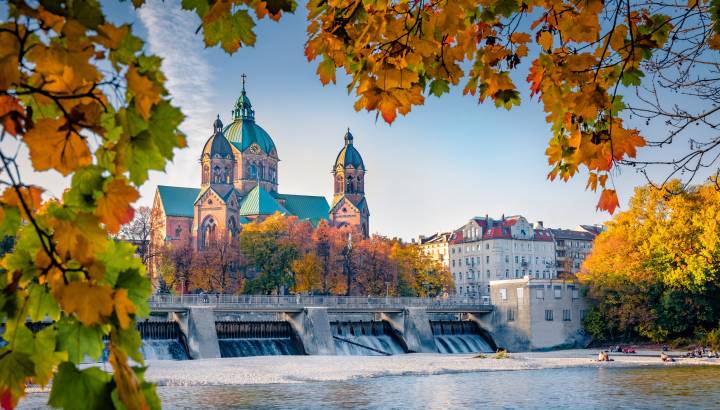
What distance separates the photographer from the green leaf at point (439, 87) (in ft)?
17.5

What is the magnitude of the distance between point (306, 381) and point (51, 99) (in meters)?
29.3

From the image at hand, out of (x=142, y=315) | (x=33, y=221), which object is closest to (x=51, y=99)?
(x=33, y=221)

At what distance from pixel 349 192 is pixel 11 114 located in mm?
98354

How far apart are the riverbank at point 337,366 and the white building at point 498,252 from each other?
59770mm

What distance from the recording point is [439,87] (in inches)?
211

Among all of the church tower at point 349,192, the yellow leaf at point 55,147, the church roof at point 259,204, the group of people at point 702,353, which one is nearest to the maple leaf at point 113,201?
the yellow leaf at point 55,147

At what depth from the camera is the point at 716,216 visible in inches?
1781

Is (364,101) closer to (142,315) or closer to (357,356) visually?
(142,315)

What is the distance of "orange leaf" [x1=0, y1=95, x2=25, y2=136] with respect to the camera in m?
2.28

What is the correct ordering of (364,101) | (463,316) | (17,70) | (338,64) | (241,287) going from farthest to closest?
(241,287) → (463,316) → (338,64) → (364,101) → (17,70)

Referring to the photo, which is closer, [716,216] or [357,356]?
[357,356]

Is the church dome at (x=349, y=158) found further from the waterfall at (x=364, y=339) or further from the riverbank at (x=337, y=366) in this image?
the riverbank at (x=337, y=366)

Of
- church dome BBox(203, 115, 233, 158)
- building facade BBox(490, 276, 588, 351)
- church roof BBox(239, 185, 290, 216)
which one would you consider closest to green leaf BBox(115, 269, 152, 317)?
building facade BBox(490, 276, 588, 351)

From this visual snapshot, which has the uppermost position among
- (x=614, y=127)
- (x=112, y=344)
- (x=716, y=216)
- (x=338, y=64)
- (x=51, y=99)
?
(x=716, y=216)
